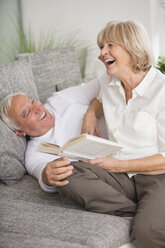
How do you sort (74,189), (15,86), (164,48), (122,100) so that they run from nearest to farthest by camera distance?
(74,189) < (122,100) < (15,86) < (164,48)

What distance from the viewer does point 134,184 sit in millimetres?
1851

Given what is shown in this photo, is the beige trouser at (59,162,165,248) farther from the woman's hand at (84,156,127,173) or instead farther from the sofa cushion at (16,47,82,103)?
the sofa cushion at (16,47,82,103)

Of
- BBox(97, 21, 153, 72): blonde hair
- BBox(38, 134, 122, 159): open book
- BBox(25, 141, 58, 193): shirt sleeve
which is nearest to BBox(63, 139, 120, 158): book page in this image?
BBox(38, 134, 122, 159): open book

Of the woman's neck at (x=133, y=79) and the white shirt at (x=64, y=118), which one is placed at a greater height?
the woman's neck at (x=133, y=79)

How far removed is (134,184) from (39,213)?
0.48 meters

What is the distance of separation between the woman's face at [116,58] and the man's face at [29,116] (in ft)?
1.63

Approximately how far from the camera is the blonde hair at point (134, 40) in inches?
71.7

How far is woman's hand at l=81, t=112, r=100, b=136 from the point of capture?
2102mm

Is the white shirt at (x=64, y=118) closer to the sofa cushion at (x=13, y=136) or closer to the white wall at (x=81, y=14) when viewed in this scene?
the sofa cushion at (x=13, y=136)

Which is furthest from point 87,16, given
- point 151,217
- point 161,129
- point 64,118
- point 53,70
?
point 151,217

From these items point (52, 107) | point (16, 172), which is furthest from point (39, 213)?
point (52, 107)

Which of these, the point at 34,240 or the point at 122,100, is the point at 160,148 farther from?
the point at 34,240

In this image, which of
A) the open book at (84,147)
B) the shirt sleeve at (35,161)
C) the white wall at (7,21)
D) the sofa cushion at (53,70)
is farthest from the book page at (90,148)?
the white wall at (7,21)

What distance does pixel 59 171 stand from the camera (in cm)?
164
